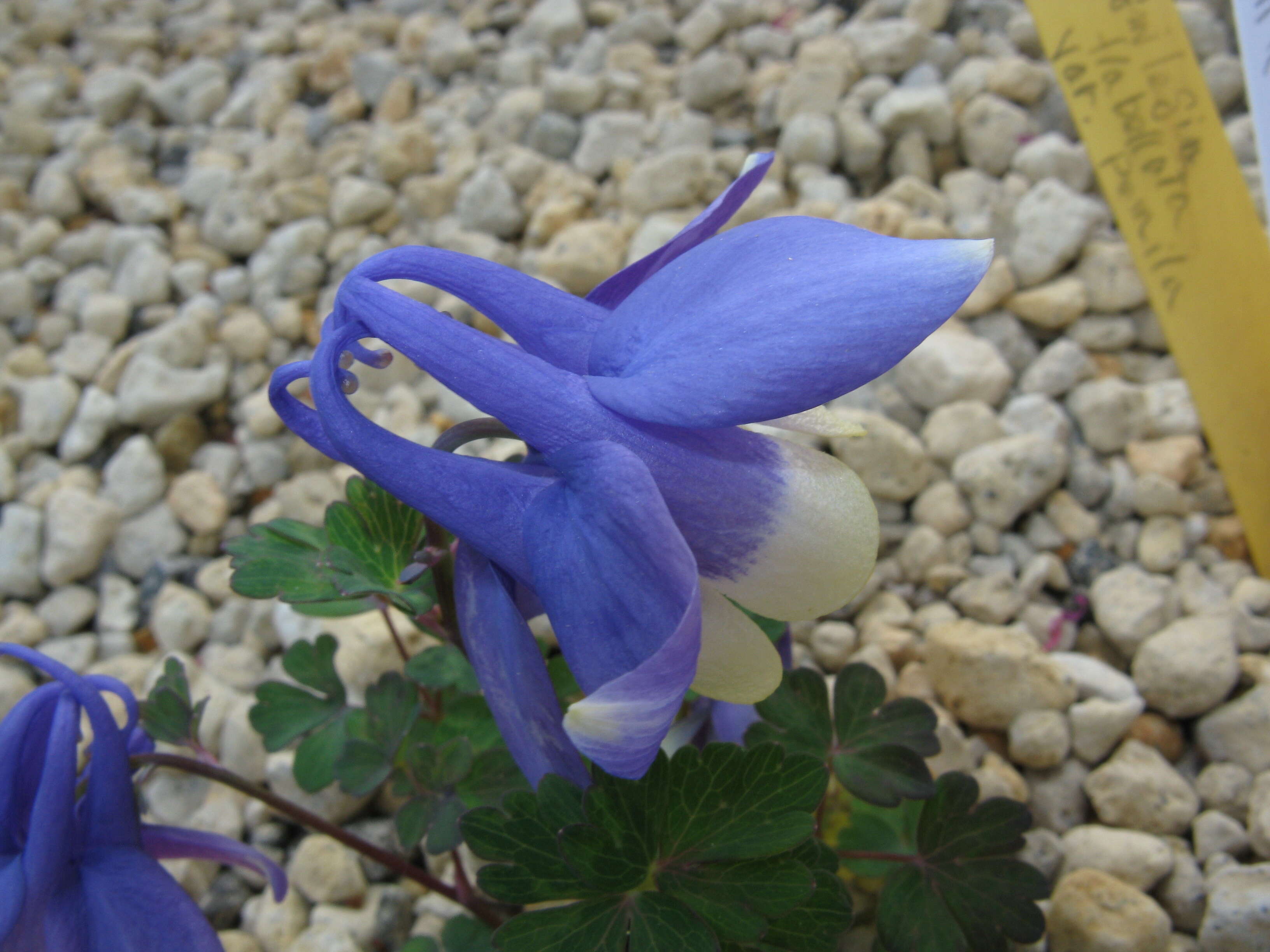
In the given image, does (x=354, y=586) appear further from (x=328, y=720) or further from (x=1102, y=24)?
(x=1102, y=24)

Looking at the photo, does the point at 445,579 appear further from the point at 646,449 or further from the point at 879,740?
the point at 879,740

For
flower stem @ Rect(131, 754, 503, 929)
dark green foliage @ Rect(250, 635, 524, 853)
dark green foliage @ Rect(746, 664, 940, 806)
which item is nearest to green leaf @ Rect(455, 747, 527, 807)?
dark green foliage @ Rect(250, 635, 524, 853)

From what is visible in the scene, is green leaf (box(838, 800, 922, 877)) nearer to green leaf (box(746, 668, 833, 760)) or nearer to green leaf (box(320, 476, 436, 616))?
green leaf (box(746, 668, 833, 760))

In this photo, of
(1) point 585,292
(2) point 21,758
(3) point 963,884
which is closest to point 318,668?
(2) point 21,758

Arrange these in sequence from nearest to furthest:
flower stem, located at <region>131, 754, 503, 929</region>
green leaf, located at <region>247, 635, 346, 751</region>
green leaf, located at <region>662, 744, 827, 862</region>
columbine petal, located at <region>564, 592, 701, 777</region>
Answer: columbine petal, located at <region>564, 592, 701, 777</region>
green leaf, located at <region>662, 744, 827, 862</region>
flower stem, located at <region>131, 754, 503, 929</region>
green leaf, located at <region>247, 635, 346, 751</region>

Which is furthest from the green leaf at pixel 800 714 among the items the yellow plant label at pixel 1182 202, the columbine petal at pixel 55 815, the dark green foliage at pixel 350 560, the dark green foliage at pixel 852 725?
the yellow plant label at pixel 1182 202

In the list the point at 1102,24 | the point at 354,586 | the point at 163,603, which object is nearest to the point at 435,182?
the point at 163,603
